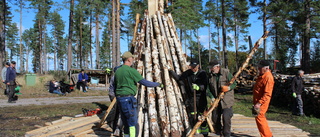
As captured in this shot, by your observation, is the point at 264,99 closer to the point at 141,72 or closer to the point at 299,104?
the point at 141,72

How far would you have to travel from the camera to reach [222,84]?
17.4 feet

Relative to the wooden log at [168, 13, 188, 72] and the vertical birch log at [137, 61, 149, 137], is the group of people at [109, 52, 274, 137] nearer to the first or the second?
the wooden log at [168, 13, 188, 72]

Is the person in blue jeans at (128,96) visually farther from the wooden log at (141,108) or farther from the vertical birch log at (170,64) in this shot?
the vertical birch log at (170,64)

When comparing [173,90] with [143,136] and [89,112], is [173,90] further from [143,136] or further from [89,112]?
[89,112]

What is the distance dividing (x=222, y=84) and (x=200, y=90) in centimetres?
51

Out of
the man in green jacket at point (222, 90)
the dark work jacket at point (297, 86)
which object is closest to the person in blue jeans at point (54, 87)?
the man in green jacket at point (222, 90)

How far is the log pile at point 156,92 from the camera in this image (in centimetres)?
538

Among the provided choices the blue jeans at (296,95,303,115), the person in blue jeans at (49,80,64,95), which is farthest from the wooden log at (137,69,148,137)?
the person in blue jeans at (49,80,64,95)

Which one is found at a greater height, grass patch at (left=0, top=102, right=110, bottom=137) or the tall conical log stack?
the tall conical log stack

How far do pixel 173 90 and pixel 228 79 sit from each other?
133 centimetres

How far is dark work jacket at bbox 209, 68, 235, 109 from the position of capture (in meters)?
5.12

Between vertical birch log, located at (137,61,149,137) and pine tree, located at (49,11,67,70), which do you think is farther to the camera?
pine tree, located at (49,11,67,70)

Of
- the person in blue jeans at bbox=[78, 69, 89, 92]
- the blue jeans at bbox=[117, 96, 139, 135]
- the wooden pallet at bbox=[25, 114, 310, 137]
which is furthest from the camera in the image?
the person in blue jeans at bbox=[78, 69, 89, 92]

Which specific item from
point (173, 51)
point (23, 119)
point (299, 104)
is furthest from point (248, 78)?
point (23, 119)
